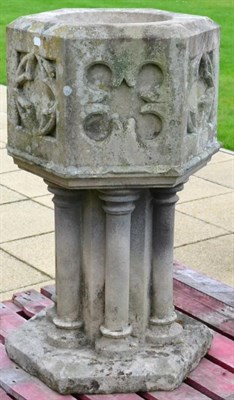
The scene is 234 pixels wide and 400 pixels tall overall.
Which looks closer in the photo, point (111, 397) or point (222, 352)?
point (111, 397)

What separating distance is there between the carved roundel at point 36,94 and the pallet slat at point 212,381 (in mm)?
1399

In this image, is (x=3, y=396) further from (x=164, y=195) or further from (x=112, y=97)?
(x=112, y=97)

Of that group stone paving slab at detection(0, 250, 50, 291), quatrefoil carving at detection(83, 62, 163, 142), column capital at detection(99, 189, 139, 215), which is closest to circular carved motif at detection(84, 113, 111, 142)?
quatrefoil carving at detection(83, 62, 163, 142)

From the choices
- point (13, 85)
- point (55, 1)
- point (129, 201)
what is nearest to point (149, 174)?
point (129, 201)

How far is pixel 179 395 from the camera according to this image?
4.32m

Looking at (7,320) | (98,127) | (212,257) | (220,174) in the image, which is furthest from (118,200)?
(220,174)

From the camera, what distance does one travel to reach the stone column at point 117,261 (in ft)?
13.9

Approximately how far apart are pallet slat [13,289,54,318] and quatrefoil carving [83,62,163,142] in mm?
1549

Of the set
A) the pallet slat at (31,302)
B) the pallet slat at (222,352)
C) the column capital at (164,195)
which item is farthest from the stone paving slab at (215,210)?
the column capital at (164,195)

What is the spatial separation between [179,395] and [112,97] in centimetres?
144

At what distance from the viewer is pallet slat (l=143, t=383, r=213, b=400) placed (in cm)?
430

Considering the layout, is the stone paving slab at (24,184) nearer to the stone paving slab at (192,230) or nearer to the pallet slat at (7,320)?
the stone paving slab at (192,230)

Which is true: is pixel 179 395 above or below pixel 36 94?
below

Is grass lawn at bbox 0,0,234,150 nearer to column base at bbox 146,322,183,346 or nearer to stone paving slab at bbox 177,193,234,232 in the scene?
stone paving slab at bbox 177,193,234,232
